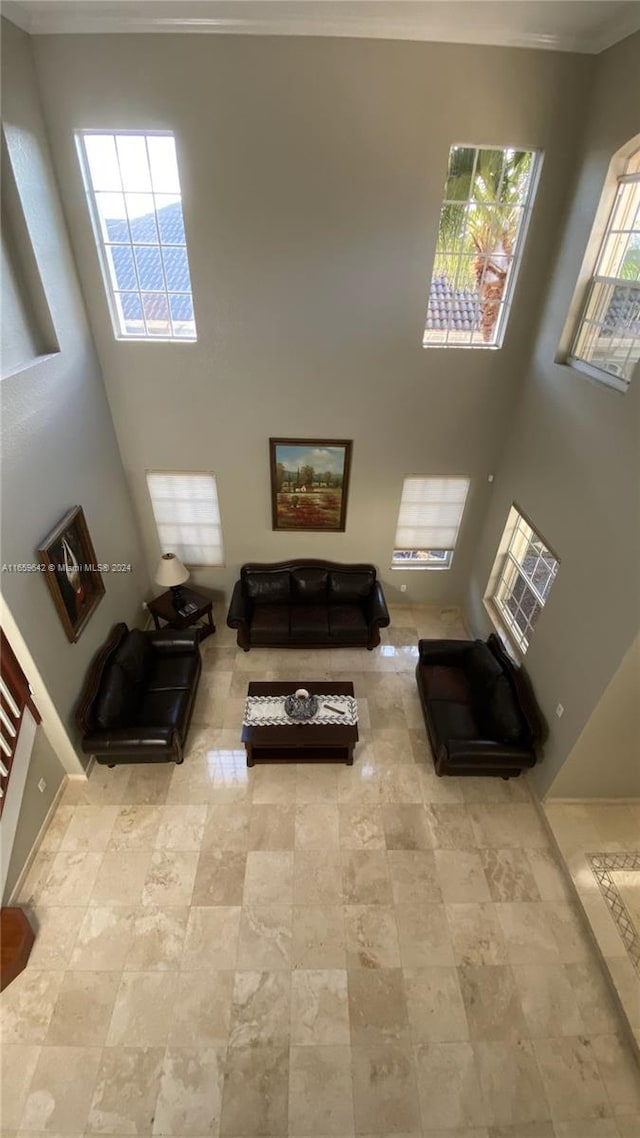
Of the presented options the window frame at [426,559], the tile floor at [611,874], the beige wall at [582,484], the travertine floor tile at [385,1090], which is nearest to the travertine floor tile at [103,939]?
the travertine floor tile at [385,1090]

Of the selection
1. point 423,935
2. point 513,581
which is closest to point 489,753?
point 423,935

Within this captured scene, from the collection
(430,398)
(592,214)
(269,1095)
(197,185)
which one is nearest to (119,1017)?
(269,1095)

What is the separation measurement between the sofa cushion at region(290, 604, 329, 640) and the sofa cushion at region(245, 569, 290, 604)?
34cm

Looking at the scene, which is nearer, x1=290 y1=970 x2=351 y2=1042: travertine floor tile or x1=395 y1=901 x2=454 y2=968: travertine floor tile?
x1=290 y1=970 x2=351 y2=1042: travertine floor tile

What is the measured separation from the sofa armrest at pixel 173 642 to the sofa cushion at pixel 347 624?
189 cm

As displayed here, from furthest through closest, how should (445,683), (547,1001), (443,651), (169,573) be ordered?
1. (169,573)
2. (443,651)
3. (445,683)
4. (547,1001)

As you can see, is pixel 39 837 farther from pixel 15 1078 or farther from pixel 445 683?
pixel 445 683

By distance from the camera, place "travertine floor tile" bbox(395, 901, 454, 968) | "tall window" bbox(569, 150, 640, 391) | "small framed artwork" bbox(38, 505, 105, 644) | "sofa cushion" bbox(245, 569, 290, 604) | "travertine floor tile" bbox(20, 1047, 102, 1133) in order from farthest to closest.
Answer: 1. "sofa cushion" bbox(245, 569, 290, 604)
2. "small framed artwork" bbox(38, 505, 105, 644)
3. "tall window" bbox(569, 150, 640, 391)
4. "travertine floor tile" bbox(395, 901, 454, 968)
5. "travertine floor tile" bbox(20, 1047, 102, 1133)

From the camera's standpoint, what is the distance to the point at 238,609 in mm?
6801

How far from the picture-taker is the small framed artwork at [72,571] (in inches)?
183

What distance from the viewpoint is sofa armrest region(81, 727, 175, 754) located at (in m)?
5.01

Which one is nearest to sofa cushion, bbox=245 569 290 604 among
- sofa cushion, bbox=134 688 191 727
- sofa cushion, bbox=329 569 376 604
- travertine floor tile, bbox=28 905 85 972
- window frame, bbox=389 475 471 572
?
sofa cushion, bbox=329 569 376 604

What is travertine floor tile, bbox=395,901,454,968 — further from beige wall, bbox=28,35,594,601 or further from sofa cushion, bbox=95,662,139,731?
beige wall, bbox=28,35,594,601

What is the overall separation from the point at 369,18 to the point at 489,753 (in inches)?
268
